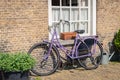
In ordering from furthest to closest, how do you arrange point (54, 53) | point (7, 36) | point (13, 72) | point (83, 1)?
point (83, 1), point (54, 53), point (7, 36), point (13, 72)

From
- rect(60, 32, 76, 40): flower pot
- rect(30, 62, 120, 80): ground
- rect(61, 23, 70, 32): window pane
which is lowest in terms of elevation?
rect(30, 62, 120, 80): ground

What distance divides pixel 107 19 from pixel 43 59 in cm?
270

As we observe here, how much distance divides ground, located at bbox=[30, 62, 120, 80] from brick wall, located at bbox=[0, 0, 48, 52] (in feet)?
3.51

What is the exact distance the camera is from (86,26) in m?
11.0

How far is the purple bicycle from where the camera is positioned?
9.65m

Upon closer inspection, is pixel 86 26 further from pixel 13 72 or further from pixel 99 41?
pixel 13 72

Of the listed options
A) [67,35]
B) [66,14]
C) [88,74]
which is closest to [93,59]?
[88,74]

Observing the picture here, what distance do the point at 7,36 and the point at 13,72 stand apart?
4.59 feet

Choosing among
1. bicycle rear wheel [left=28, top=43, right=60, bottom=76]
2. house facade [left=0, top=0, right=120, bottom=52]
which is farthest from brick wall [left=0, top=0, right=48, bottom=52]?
bicycle rear wheel [left=28, top=43, right=60, bottom=76]

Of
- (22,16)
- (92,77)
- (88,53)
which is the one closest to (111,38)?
(88,53)

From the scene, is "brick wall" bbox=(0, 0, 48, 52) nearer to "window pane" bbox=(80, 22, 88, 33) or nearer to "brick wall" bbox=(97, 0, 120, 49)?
"window pane" bbox=(80, 22, 88, 33)

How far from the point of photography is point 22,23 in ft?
30.9

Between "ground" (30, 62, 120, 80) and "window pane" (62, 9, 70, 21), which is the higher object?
"window pane" (62, 9, 70, 21)

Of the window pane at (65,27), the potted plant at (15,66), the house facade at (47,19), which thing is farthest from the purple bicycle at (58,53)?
the potted plant at (15,66)
